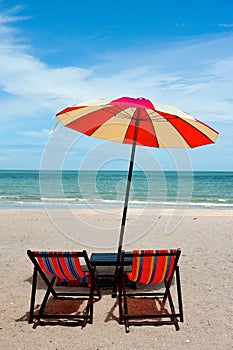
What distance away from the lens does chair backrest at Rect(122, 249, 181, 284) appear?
3.59m

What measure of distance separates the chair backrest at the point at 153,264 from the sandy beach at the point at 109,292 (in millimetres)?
478

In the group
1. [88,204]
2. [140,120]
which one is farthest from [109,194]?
[140,120]

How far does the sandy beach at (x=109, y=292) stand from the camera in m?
3.41

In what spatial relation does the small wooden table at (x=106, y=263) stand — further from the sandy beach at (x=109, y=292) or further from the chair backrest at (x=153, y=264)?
the chair backrest at (x=153, y=264)

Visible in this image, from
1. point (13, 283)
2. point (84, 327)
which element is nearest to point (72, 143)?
point (13, 283)

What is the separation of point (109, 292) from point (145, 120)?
2129mm

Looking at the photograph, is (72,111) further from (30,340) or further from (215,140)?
(30,340)

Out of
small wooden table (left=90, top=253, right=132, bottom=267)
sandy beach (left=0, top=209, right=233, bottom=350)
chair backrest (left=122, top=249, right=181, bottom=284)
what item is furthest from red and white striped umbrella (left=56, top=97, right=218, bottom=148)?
sandy beach (left=0, top=209, right=233, bottom=350)

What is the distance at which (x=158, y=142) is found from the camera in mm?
5285

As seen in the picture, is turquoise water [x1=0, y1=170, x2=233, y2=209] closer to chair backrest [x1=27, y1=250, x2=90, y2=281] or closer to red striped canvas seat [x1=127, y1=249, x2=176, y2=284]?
chair backrest [x1=27, y1=250, x2=90, y2=281]

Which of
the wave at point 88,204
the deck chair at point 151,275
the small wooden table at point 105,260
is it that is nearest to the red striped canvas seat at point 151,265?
the deck chair at point 151,275

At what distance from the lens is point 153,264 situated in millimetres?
3717

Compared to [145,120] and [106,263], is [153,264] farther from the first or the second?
[145,120]

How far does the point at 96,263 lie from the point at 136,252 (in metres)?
1.25
